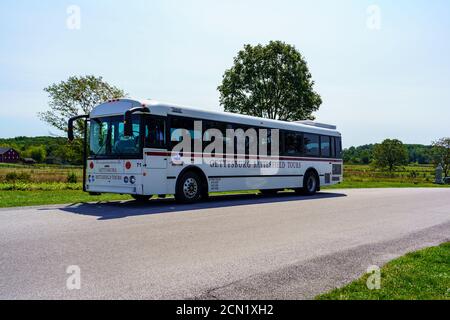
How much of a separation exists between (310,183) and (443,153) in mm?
65620

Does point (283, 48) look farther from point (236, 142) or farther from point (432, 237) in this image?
point (432, 237)

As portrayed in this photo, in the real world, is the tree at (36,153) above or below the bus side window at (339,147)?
above

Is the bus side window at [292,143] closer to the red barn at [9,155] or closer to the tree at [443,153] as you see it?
the tree at [443,153]

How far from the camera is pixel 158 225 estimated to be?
858 cm

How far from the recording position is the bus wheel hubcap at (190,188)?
42.4 ft

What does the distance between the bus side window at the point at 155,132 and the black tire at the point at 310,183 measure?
8392 millimetres

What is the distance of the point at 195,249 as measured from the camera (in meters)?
6.39

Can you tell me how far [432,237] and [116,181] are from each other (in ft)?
27.4

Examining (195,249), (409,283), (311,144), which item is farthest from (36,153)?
(409,283)
